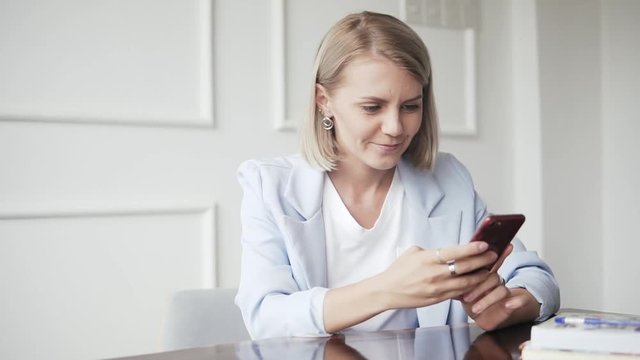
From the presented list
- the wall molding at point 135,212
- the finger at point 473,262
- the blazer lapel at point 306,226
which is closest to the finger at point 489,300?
the finger at point 473,262

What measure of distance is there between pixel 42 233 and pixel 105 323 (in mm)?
325

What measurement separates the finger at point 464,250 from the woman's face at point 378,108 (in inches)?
17.2

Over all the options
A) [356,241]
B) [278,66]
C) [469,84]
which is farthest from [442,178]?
[469,84]

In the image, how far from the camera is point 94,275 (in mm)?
2127

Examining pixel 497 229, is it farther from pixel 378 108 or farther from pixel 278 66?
pixel 278 66

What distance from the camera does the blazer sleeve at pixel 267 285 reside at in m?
1.19

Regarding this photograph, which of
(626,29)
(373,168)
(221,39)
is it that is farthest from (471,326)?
(626,29)

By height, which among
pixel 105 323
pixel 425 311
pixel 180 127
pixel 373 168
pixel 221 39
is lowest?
pixel 105 323

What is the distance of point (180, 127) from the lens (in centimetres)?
228

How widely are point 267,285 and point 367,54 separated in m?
0.52

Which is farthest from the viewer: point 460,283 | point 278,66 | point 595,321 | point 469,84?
point 469,84

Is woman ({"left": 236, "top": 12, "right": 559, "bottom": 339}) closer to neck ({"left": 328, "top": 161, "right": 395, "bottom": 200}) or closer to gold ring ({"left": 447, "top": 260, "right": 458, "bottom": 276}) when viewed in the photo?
neck ({"left": 328, "top": 161, "right": 395, "bottom": 200})

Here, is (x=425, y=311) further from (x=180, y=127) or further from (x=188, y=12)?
(x=188, y=12)

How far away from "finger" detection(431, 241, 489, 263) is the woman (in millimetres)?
147
